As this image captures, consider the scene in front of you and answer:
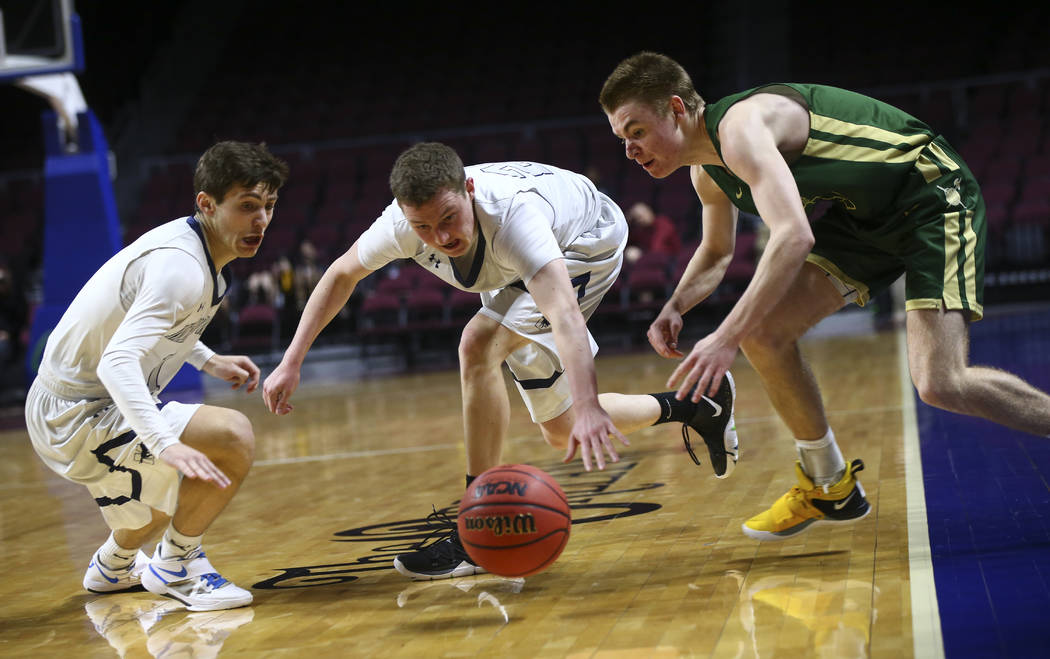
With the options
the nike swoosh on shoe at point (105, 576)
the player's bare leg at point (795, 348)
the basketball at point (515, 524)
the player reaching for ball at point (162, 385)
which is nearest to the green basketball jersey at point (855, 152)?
the player's bare leg at point (795, 348)

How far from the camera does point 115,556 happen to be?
10.4 feet

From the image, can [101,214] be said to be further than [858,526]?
Yes

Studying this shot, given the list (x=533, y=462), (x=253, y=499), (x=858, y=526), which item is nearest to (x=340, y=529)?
(x=253, y=499)

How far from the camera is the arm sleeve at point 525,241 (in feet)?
9.25

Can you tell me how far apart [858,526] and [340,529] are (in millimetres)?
1839

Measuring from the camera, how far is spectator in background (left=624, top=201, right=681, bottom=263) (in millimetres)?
11758

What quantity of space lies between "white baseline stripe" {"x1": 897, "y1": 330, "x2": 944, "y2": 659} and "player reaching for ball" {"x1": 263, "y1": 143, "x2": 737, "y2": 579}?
0.64 meters

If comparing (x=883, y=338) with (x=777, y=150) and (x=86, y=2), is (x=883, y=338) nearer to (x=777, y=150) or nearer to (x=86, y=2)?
(x=777, y=150)

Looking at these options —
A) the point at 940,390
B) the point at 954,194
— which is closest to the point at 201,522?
the point at 940,390

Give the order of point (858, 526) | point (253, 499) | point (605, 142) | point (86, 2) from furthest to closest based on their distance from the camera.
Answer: point (86, 2), point (605, 142), point (253, 499), point (858, 526)

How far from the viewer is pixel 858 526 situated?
326 centimetres

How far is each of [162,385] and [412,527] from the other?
1.09m

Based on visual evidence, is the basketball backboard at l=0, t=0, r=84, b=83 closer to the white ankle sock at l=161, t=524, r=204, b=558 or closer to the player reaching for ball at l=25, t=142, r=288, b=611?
the player reaching for ball at l=25, t=142, r=288, b=611

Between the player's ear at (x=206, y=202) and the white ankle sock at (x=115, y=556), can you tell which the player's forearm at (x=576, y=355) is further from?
the white ankle sock at (x=115, y=556)
